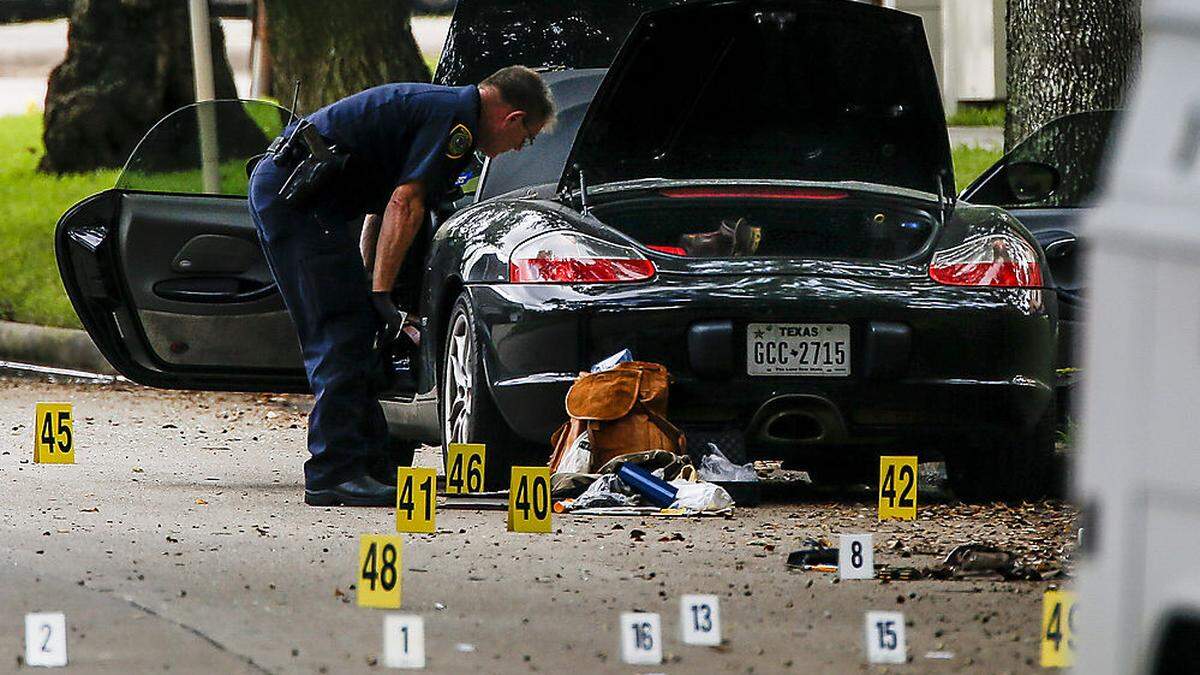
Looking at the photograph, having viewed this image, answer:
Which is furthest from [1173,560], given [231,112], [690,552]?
[231,112]

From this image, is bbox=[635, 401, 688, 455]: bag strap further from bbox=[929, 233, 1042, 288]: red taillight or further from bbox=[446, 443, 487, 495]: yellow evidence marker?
bbox=[929, 233, 1042, 288]: red taillight

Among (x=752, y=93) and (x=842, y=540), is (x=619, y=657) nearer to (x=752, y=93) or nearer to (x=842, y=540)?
(x=842, y=540)

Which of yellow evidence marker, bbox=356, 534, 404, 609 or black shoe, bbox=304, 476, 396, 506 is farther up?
yellow evidence marker, bbox=356, 534, 404, 609

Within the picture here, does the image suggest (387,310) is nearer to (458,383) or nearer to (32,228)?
(458,383)

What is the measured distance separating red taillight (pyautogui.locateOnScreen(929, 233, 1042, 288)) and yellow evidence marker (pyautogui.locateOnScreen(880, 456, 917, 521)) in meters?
0.58

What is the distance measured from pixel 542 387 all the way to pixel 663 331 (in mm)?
416

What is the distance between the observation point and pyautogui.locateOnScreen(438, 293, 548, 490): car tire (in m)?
7.77

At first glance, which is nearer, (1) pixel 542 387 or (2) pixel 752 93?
(1) pixel 542 387

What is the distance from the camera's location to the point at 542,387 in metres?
7.60

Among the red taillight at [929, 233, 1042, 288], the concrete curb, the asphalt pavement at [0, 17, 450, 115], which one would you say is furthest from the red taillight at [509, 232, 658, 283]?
the asphalt pavement at [0, 17, 450, 115]

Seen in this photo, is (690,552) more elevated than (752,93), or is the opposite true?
(752,93)

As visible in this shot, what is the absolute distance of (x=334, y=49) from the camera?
17.0 metres

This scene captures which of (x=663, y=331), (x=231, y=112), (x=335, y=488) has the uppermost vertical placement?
(x=231, y=112)

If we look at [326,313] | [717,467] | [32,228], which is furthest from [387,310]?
[32,228]
